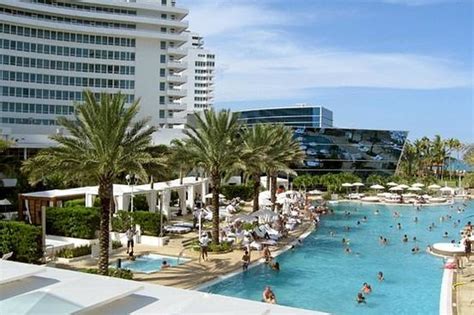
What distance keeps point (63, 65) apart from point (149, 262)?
160 feet

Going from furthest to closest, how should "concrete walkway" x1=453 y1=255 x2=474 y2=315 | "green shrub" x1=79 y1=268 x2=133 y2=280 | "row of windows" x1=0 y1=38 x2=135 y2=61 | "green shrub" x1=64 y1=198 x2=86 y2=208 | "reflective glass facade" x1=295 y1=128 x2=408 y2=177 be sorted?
1. "reflective glass facade" x1=295 y1=128 x2=408 y2=177
2. "row of windows" x1=0 y1=38 x2=135 y2=61
3. "green shrub" x1=64 y1=198 x2=86 y2=208
4. "green shrub" x1=79 y1=268 x2=133 y2=280
5. "concrete walkway" x1=453 y1=255 x2=474 y2=315

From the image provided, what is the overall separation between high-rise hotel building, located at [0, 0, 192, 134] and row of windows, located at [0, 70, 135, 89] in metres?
0.12

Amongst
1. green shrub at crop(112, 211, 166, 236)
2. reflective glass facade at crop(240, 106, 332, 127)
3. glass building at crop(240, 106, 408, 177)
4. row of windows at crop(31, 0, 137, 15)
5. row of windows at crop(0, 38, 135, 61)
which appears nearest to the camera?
green shrub at crop(112, 211, 166, 236)

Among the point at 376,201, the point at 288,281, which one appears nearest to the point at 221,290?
the point at 288,281

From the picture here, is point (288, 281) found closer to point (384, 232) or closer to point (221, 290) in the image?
point (221, 290)

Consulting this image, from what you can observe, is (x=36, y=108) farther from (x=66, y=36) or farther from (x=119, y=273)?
(x=119, y=273)

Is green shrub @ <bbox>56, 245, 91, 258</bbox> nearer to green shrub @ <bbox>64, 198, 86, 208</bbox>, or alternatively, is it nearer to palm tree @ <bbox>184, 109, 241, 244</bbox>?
palm tree @ <bbox>184, 109, 241, 244</bbox>

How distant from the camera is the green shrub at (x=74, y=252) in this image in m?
22.9

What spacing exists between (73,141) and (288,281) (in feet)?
35.4

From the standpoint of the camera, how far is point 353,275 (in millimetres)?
24359

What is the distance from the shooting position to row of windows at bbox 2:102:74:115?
2460 inches

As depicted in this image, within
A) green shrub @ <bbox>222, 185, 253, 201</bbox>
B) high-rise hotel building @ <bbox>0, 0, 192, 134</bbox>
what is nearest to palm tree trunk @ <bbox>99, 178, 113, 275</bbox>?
green shrub @ <bbox>222, 185, 253, 201</bbox>

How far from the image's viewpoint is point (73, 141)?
62.5 ft

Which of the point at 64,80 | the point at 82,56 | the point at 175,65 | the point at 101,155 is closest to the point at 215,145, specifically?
the point at 101,155
